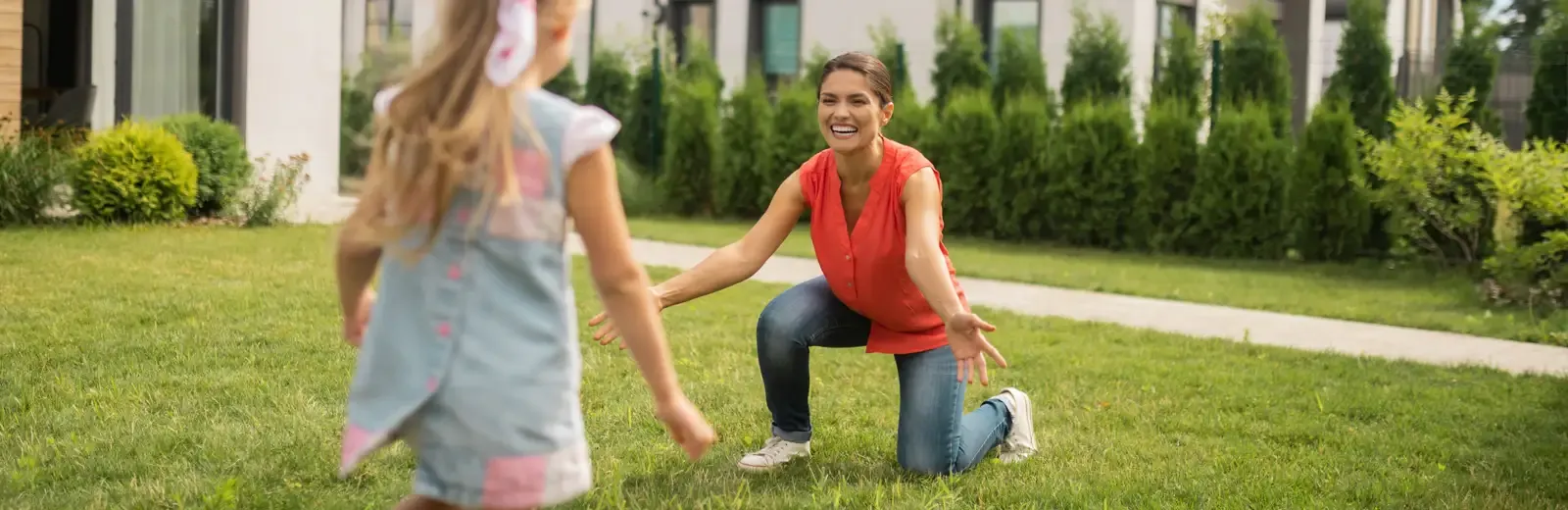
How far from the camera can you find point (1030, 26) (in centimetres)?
2016

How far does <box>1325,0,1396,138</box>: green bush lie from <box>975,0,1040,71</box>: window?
6.36 meters

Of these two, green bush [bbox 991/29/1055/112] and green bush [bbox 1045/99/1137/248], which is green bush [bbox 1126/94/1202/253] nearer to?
green bush [bbox 1045/99/1137/248]

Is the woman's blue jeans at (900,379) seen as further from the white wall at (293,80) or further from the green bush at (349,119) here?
the white wall at (293,80)

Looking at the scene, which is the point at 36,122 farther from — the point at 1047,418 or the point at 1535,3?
the point at 1535,3

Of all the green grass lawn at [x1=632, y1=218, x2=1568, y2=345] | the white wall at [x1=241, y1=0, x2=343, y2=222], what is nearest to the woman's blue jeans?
the green grass lawn at [x1=632, y1=218, x2=1568, y2=345]

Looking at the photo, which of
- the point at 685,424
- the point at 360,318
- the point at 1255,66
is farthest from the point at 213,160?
the point at 685,424

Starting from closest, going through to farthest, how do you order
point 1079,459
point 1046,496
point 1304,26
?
point 1046,496
point 1079,459
point 1304,26

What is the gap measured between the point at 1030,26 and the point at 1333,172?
24.4 feet

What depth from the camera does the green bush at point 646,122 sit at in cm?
1870

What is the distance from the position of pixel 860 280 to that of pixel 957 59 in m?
12.3

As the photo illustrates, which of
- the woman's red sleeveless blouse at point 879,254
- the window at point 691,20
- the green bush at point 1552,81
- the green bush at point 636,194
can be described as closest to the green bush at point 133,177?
the green bush at point 636,194

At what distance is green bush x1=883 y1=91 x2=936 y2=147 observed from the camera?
15664mm

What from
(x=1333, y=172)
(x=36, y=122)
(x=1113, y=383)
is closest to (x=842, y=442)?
(x=1113, y=383)

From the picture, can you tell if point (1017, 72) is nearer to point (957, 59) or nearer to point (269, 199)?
point (957, 59)
